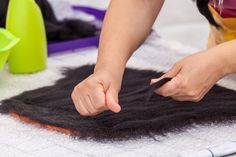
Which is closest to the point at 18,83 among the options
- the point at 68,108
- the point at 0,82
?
the point at 0,82

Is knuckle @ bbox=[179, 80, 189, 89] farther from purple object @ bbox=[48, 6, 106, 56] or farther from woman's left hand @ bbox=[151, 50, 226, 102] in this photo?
purple object @ bbox=[48, 6, 106, 56]

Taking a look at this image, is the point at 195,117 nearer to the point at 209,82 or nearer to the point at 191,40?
the point at 209,82

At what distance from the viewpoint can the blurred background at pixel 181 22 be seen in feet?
5.37

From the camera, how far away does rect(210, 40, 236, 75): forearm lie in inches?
29.7

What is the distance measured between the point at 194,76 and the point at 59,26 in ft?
2.08

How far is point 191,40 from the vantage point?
65.9 inches

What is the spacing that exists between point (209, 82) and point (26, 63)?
18.1 inches

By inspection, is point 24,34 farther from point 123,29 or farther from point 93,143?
point 93,143

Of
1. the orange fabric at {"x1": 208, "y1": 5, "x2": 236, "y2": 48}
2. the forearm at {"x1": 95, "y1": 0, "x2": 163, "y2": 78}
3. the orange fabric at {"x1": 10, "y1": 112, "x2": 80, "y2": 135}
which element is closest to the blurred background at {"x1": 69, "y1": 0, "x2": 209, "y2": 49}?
the orange fabric at {"x1": 208, "y1": 5, "x2": 236, "y2": 48}

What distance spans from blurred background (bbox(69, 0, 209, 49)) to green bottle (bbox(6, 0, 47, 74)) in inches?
21.8

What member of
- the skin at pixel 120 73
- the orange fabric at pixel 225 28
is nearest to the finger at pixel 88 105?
the skin at pixel 120 73

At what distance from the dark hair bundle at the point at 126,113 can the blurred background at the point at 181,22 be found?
29.2 inches

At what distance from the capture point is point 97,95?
709 mm

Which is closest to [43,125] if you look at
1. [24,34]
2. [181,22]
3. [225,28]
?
[24,34]
